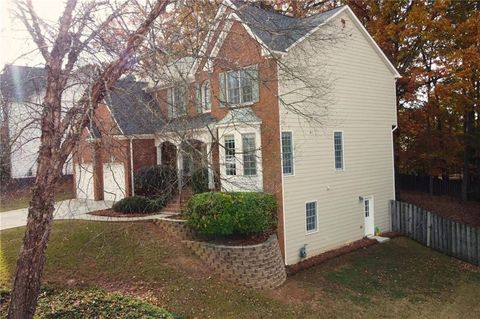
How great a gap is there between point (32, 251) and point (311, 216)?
35.0 feet

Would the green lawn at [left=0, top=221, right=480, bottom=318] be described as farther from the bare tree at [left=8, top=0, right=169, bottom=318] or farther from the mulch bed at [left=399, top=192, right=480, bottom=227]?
the mulch bed at [left=399, top=192, right=480, bottom=227]

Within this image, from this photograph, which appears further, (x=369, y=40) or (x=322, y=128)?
(x=369, y=40)

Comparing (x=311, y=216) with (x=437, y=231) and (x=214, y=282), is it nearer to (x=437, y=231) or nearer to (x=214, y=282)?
(x=214, y=282)

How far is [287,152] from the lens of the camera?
1441 centimetres

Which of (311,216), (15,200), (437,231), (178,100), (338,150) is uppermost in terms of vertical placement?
(178,100)

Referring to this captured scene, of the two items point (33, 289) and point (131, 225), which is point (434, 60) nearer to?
point (131, 225)

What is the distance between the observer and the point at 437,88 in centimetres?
2048

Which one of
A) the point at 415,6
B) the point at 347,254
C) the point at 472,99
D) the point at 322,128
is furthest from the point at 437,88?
the point at 347,254

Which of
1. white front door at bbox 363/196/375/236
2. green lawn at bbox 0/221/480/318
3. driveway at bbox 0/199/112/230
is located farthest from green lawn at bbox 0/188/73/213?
white front door at bbox 363/196/375/236

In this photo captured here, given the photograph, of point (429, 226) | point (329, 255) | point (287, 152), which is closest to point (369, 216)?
point (429, 226)

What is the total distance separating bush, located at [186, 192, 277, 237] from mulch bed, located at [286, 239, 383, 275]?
6.25 ft

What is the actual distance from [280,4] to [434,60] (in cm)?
907

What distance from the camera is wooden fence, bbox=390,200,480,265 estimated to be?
54.0 ft

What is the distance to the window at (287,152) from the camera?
46.9 ft
